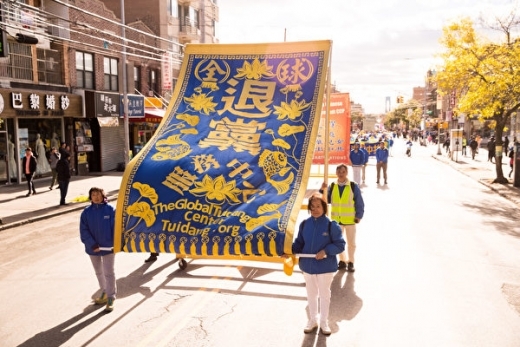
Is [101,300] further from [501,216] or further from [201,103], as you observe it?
[501,216]

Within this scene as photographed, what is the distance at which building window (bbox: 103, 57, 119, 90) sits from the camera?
28.7 m

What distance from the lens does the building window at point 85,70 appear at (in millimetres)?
26391

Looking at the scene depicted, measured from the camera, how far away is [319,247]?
19.4ft

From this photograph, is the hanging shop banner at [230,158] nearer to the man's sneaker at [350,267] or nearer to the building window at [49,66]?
the man's sneaker at [350,267]

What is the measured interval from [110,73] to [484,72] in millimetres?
20573

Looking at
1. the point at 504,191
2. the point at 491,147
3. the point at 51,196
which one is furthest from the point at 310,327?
the point at 491,147

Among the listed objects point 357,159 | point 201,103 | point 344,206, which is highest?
point 201,103

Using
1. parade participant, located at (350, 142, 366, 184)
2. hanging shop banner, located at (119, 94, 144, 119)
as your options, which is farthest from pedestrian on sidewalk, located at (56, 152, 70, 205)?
hanging shop banner, located at (119, 94, 144, 119)

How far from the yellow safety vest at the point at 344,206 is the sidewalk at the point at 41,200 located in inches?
385

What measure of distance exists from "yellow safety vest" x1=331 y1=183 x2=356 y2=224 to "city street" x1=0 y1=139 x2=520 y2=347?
1.04 meters

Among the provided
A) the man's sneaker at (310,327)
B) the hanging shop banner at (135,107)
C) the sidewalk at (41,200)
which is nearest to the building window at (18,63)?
the sidewalk at (41,200)

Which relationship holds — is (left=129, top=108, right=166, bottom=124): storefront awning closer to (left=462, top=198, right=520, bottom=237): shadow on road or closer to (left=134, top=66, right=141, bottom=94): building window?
(left=134, top=66, right=141, bottom=94): building window

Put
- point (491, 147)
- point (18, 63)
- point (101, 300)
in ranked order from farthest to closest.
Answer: point (491, 147), point (18, 63), point (101, 300)

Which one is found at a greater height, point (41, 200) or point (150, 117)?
point (150, 117)
